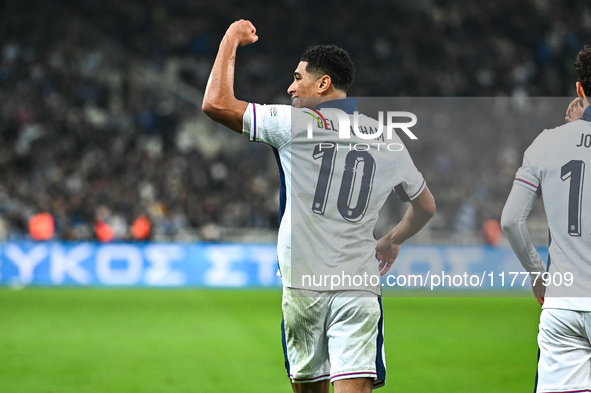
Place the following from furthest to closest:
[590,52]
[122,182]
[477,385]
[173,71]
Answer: [173,71]
[122,182]
[477,385]
[590,52]

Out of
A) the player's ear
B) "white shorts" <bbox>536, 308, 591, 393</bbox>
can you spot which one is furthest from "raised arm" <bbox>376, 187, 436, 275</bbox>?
"white shorts" <bbox>536, 308, 591, 393</bbox>

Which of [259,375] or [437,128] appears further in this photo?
[437,128]

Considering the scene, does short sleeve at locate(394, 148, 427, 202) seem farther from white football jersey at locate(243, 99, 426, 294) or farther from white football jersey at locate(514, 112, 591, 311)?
white football jersey at locate(514, 112, 591, 311)

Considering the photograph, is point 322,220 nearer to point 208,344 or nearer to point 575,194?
point 575,194

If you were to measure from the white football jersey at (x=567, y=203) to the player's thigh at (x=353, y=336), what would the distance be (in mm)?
800

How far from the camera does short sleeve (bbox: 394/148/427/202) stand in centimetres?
384

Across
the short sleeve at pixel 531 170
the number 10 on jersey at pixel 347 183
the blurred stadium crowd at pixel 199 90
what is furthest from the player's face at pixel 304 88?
the blurred stadium crowd at pixel 199 90

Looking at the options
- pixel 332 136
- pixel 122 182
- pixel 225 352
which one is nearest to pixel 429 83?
pixel 122 182

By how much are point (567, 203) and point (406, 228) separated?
0.95 m

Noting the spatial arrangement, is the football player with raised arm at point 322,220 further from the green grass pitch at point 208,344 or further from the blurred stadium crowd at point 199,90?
the blurred stadium crowd at point 199,90

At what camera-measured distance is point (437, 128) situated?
72.7 ft

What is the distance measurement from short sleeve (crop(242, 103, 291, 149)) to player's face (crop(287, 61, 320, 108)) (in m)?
0.20

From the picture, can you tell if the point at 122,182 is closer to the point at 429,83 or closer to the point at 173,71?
the point at 173,71

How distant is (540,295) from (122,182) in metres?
17.4
